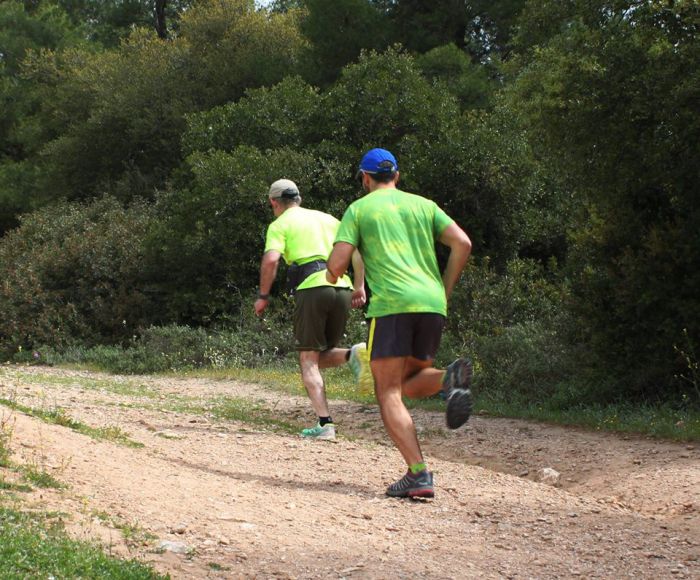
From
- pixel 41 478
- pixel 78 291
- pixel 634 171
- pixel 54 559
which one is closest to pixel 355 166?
pixel 78 291

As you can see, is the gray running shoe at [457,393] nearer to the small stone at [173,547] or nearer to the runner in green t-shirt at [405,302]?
the runner in green t-shirt at [405,302]

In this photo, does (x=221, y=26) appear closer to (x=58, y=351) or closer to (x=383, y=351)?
(x=58, y=351)

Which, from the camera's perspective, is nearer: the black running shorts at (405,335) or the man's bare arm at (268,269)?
the black running shorts at (405,335)

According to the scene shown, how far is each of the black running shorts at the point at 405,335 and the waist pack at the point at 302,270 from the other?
2320 millimetres

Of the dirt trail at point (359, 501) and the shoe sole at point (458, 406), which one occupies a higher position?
the shoe sole at point (458, 406)

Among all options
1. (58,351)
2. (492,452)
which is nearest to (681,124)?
(492,452)

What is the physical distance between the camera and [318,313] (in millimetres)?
8906

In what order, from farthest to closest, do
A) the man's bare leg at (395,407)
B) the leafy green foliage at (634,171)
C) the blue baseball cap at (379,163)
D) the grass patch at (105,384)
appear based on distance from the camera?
the grass patch at (105,384), the leafy green foliage at (634,171), the blue baseball cap at (379,163), the man's bare leg at (395,407)

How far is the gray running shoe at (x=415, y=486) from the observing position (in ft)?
21.8

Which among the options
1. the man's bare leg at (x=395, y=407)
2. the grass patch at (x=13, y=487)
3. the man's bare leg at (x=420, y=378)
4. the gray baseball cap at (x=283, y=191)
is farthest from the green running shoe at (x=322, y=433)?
the grass patch at (x=13, y=487)

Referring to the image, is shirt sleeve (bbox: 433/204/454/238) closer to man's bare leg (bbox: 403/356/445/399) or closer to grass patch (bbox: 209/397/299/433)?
man's bare leg (bbox: 403/356/445/399)

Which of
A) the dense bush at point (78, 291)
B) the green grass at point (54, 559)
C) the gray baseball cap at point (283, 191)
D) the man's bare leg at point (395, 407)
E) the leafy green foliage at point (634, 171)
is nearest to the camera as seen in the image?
the green grass at point (54, 559)

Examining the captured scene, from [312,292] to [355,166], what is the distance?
1194 cm

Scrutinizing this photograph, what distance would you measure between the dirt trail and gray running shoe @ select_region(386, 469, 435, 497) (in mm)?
87
